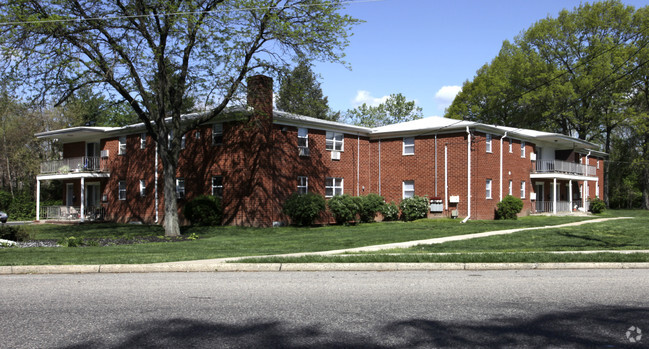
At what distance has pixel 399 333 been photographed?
223 inches

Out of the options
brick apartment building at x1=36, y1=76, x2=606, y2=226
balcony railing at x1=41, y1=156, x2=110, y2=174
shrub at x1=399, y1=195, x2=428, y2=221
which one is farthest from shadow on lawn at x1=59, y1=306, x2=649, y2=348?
balcony railing at x1=41, y1=156, x2=110, y2=174

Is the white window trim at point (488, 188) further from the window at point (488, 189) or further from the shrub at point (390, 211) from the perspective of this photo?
the shrub at point (390, 211)

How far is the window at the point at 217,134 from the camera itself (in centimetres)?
2955

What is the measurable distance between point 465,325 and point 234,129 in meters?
23.9

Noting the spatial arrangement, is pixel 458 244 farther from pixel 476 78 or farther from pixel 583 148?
pixel 476 78

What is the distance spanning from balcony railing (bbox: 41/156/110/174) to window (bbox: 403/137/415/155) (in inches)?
764

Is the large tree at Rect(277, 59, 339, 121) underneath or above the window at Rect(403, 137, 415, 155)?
above

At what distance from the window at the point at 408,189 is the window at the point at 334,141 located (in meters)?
4.41

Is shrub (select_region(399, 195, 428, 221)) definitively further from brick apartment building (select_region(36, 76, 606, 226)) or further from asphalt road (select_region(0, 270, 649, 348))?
asphalt road (select_region(0, 270, 649, 348))

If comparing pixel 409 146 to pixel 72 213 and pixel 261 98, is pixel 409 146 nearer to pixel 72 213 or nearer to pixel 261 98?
pixel 261 98

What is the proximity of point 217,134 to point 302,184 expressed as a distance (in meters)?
5.29

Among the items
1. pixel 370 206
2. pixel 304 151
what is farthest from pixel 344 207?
pixel 304 151

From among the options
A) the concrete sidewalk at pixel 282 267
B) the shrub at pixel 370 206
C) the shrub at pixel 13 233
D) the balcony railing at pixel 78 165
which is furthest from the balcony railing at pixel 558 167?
the shrub at pixel 13 233

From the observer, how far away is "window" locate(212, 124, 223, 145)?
1163 inches
